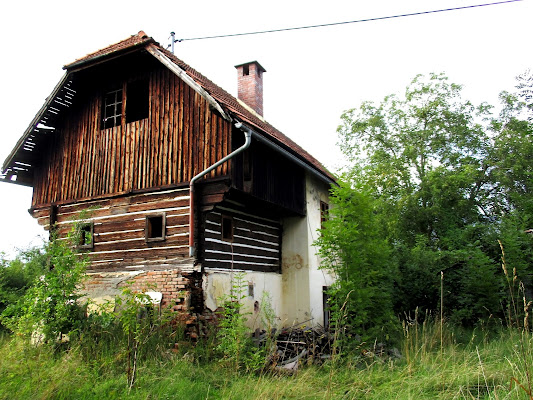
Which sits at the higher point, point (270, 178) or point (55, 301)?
point (270, 178)

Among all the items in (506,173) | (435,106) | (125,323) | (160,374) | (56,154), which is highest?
(435,106)

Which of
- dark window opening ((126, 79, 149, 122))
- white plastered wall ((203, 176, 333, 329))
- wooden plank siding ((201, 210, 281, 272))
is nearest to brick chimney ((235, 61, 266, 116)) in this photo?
white plastered wall ((203, 176, 333, 329))

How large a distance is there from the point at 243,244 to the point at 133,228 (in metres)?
2.87

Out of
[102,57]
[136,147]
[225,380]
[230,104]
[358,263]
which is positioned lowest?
[225,380]

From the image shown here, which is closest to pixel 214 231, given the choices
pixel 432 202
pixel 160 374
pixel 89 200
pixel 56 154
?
pixel 89 200

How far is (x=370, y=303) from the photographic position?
28.5 ft

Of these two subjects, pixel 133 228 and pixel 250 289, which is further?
pixel 250 289

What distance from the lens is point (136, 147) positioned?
1107 cm

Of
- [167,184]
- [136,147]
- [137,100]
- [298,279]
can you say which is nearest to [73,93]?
[137,100]

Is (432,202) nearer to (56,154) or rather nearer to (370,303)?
(370,303)

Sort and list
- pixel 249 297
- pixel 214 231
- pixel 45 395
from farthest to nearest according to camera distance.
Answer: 1. pixel 249 297
2. pixel 214 231
3. pixel 45 395

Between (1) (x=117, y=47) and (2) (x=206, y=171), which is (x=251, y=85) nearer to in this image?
(1) (x=117, y=47)

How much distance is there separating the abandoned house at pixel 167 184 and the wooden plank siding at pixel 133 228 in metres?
0.03

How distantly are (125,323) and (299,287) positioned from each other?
786 cm
